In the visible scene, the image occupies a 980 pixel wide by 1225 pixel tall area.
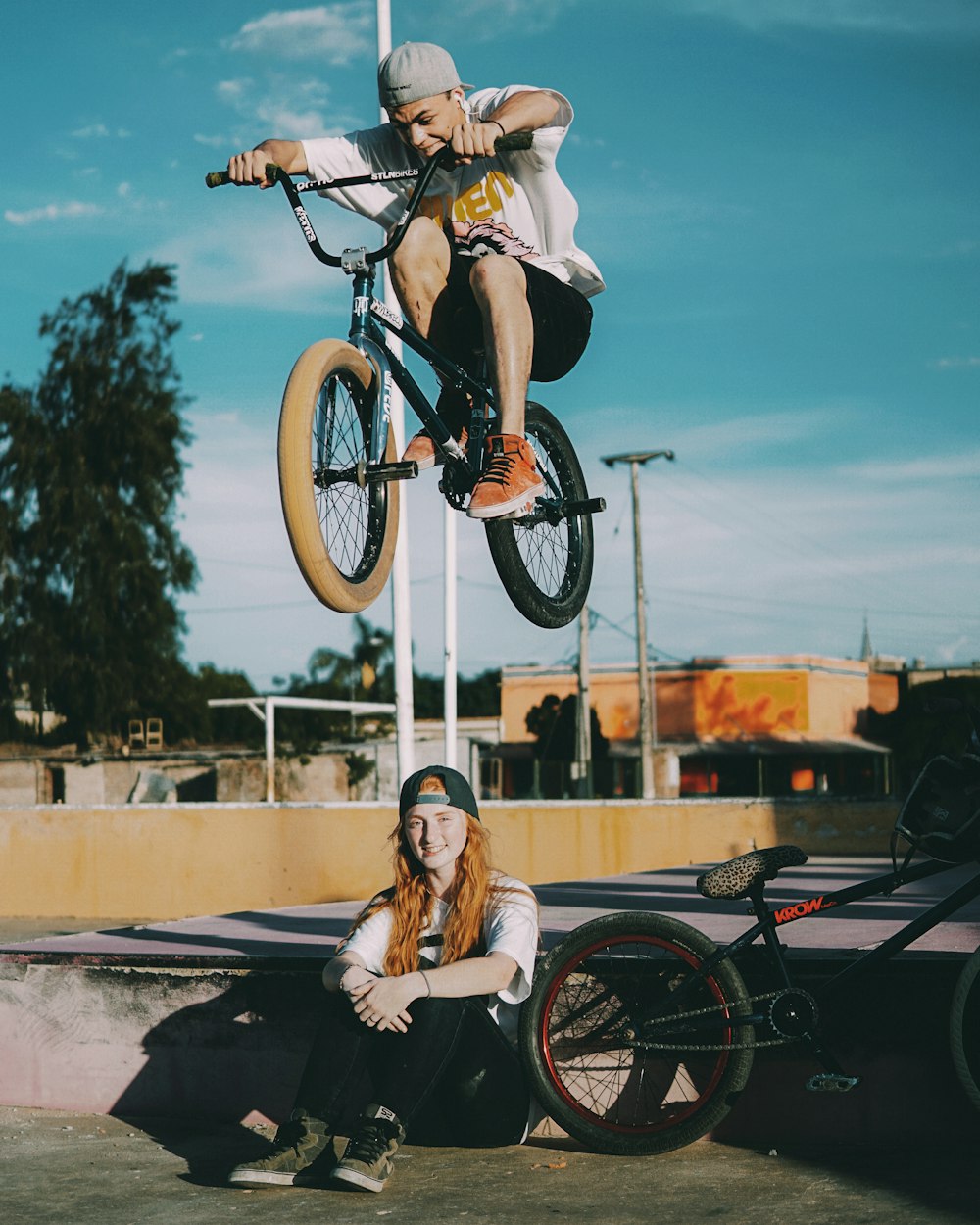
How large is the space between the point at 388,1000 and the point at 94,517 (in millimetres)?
31121

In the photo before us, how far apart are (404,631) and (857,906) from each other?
14.4ft

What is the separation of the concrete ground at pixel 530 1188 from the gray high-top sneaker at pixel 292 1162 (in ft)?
0.15

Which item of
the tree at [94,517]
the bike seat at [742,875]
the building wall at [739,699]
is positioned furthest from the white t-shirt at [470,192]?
the building wall at [739,699]

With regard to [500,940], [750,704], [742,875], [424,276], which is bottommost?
[500,940]

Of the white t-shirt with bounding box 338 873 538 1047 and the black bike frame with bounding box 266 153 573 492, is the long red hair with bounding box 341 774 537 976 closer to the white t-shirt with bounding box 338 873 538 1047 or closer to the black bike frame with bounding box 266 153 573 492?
the white t-shirt with bounding box 338 873 538 1047

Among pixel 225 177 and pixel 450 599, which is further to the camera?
pixel 450 599

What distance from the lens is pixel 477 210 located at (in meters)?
4.22

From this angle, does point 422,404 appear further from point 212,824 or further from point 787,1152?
point 212,824

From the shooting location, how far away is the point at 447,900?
4.21 m

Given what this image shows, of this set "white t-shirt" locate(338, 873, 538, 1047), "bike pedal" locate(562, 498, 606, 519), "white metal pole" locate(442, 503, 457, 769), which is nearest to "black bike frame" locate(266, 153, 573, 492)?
"bike pedal" locate(562, 498, 606, 519)

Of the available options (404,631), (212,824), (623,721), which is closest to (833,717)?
(623,721)

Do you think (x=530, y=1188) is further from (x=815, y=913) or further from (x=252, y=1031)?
(x=252, y=1031)

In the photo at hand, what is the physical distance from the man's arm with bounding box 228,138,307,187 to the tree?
30.1 metres

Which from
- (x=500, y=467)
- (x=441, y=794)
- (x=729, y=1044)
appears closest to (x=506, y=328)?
(x=500, y=467)
